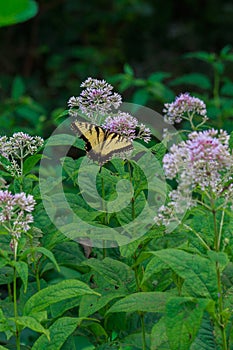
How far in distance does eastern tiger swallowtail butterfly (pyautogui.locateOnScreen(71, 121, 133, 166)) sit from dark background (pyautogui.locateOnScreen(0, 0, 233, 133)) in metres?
5.25

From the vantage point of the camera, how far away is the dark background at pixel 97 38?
23.0 feet

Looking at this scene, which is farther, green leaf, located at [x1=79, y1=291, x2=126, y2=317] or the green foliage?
green leaf, located at [x1=79, y1=291, x2=126, y2=317]

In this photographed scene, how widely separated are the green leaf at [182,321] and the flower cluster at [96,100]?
581 millimetres

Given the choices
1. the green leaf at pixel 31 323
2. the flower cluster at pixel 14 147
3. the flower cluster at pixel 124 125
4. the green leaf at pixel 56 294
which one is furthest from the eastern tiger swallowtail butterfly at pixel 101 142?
the green leaf at pixel 31 323

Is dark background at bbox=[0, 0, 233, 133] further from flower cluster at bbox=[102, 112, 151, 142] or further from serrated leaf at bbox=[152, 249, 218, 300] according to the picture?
serrated leaf at bbox=[152, 249, 218, 300]

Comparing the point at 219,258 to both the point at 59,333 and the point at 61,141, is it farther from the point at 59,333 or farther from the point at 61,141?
the point at 61,141

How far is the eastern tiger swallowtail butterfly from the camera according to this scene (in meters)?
1.54

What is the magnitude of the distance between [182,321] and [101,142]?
0.51 meters

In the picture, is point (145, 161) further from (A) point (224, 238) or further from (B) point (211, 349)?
(B) point (211, 349)

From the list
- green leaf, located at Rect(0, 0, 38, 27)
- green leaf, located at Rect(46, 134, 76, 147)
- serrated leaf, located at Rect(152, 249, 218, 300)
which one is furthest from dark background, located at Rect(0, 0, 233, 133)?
serrated leaf, located at Rect(152, 249, 218, 300)

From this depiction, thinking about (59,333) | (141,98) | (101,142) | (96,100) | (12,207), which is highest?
(141,98)

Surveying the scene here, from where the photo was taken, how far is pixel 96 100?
65.1 inches

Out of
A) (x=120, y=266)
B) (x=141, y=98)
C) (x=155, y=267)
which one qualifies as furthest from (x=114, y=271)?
(x=141, y=98)

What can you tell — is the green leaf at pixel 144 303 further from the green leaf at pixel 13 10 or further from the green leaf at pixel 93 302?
the green leaf at pixel 13 10
